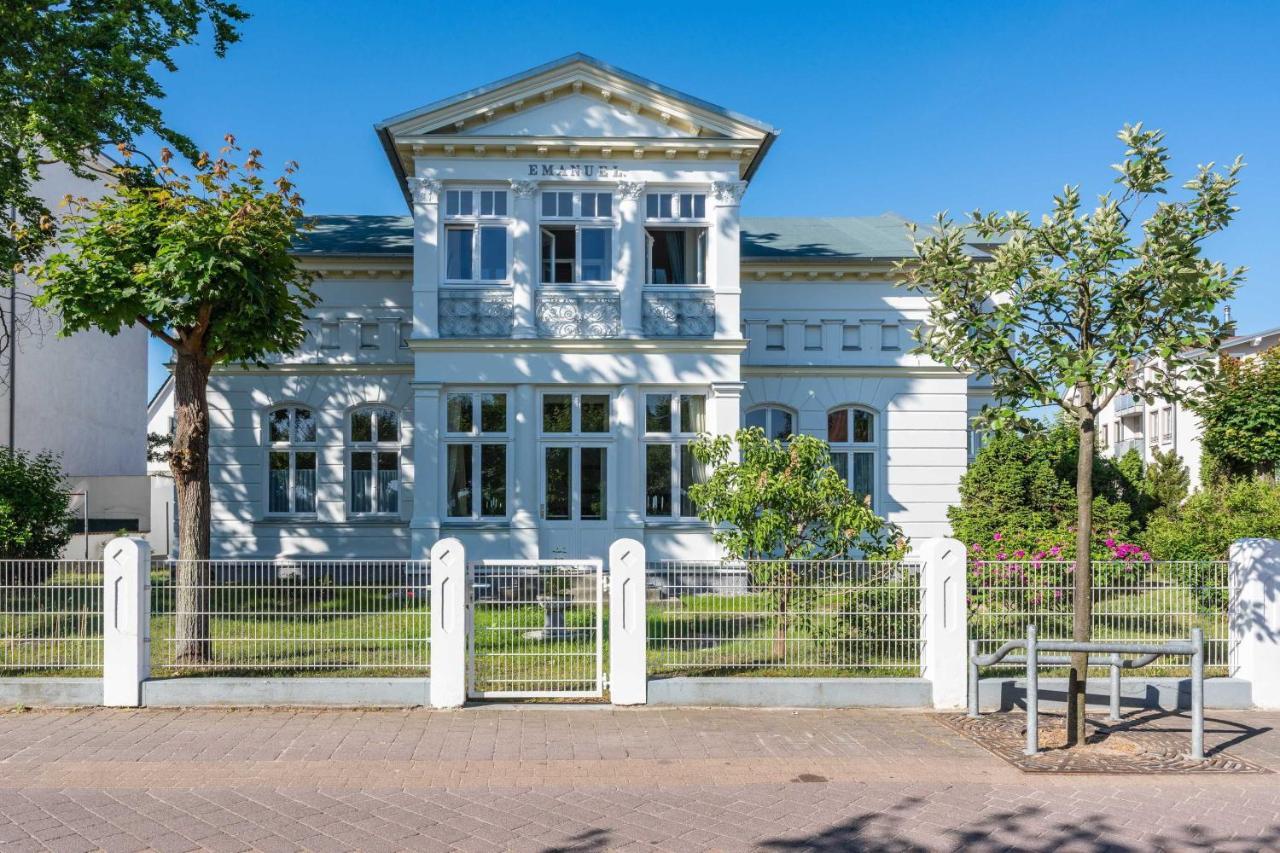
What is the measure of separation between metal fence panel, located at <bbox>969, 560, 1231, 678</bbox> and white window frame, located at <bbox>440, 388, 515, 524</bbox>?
9785mm

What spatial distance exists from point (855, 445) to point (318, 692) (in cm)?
1279

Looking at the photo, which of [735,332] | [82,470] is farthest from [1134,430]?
[82,470]

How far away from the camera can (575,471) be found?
17.3 meters

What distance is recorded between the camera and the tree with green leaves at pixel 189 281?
10.8 m

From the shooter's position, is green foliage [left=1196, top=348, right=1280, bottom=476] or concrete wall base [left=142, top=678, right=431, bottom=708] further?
green foliage [left=1196, top=348, right=1280, bottom=476]

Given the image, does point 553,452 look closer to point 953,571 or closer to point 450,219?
point 450,219

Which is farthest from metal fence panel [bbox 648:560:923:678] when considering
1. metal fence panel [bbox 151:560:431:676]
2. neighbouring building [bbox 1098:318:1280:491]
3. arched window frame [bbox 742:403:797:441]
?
neighbouring building [bbox 1098:318:1280:491]

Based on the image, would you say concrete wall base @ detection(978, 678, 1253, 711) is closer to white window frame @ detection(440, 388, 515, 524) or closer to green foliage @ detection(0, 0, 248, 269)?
white window frame @ detection(440, 388, 515, 524)

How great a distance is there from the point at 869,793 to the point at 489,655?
12.9 ft

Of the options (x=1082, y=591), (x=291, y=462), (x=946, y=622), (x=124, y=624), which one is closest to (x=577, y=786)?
(x=946, y=622)

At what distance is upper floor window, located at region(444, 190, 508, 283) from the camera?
675 inches

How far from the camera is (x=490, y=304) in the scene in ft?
56.2

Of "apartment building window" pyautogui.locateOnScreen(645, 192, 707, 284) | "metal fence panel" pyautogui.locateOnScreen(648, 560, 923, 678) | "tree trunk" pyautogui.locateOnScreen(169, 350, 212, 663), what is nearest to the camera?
"metal fence panel" pyautogui.locateOnScreen(648, 560, 923, 678)

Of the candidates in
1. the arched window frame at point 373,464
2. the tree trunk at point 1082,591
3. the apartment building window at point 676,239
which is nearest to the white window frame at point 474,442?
the arched window frame at point 373,464
